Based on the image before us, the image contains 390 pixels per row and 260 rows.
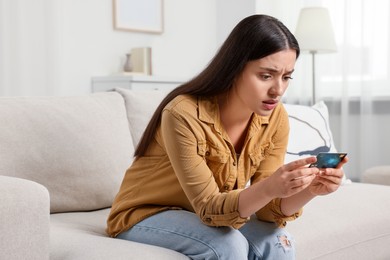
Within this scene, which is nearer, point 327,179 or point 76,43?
point 327,179

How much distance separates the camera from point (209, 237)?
1.56 m

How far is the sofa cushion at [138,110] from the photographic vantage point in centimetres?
234

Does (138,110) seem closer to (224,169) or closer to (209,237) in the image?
(224,169)

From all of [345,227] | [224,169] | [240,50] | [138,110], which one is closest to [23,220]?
[224,169]

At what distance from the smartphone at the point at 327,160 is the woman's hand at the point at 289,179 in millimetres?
73

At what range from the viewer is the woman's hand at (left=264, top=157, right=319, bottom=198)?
150 cm

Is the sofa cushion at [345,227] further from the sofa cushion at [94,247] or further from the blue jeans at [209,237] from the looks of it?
the sofa cushion at [94,247]

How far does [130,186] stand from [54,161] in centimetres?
36

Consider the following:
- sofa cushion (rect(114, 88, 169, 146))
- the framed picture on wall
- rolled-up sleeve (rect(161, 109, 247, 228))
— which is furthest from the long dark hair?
the framed picture on wall

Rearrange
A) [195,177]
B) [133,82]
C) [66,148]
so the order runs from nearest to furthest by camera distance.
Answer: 1. [195,177]
2. [66,148]
3. [133,82]

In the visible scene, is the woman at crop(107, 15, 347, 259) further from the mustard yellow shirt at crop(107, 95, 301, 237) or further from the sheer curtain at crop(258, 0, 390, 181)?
the sheer curtain at crop(258, 0, 390, 181)

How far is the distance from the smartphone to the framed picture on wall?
11.4ft

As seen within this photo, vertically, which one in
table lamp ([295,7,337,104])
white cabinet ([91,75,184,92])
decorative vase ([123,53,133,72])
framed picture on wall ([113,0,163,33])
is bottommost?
white cabinet ([91,75,184,92])

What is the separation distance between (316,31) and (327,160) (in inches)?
105
